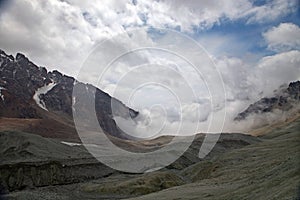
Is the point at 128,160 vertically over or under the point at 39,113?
under

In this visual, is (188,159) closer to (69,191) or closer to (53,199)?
(69,191)

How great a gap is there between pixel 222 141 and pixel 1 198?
11011 centimetres

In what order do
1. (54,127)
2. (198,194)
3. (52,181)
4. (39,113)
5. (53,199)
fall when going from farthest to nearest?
(39,113), (54,127), (52,181), (53,199), (198,194)

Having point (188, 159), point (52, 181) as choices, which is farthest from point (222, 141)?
point (52, 181)

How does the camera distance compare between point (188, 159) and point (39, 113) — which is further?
point (39, 113)

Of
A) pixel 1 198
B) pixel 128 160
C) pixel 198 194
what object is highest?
pixel 128 160

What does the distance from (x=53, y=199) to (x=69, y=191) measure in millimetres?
7304

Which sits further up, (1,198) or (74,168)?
(74,168)

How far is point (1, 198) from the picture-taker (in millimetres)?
39438

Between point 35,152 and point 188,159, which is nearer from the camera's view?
point 35,152

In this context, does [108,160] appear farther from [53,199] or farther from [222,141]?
[222,141]

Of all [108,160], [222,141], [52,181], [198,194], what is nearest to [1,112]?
[222,141]

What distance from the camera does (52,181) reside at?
5750 cm

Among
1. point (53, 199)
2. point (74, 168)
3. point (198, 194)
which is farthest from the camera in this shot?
point (74, 168)
